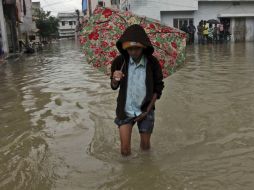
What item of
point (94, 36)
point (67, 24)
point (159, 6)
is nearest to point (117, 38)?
point (94, 36)

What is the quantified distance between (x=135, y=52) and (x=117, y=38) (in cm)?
77

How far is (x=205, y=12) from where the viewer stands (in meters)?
30.9

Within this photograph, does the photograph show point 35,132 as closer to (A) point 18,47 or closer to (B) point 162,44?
(B) point 162,44

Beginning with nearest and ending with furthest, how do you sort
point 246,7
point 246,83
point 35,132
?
point 35,132 → point 246,83 → point 246,7

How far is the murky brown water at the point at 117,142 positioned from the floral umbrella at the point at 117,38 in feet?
3.62

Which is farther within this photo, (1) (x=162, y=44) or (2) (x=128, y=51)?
(1) (x=162, y=44)

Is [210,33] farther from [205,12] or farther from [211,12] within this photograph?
[211,12]

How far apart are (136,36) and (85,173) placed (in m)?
1.61

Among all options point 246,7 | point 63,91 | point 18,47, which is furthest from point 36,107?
point 246,7

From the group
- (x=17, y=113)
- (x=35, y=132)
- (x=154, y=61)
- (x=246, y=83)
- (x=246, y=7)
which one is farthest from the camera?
(x=246, y=7)

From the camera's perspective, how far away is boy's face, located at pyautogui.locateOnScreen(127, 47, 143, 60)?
410cm

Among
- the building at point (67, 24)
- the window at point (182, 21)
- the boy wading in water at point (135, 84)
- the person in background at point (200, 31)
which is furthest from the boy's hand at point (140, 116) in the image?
the building at point (67, 24)

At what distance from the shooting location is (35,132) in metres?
6.25

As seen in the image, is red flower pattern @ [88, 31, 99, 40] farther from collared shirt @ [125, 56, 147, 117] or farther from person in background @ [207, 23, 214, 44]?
person in background @ [207, 23, 214, 44]
